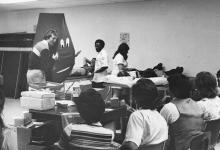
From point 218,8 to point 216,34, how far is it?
0.55 m

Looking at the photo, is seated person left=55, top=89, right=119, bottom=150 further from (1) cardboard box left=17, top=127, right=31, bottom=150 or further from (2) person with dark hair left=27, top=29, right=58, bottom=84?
(2) person with dark hair left=27, top=29, right=58, bottom=84

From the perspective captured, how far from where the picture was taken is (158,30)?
7961 mm

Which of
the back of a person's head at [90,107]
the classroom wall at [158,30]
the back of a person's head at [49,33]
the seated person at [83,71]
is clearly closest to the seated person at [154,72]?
the classroom wall at [158,30]

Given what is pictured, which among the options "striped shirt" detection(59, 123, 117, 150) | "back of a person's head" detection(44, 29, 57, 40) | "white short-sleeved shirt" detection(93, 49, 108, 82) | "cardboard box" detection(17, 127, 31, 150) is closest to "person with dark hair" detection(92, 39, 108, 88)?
"white short-sleeved shirt" detection(93, 49, 108, 82)

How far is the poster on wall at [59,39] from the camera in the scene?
3.72 m

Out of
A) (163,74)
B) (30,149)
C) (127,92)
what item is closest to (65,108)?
(30,149)

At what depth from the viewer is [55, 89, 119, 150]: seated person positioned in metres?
2.23

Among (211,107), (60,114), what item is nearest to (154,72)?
(211,107)

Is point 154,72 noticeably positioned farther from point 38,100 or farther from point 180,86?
point 180,86

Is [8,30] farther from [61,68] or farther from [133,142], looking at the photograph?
[133,142]

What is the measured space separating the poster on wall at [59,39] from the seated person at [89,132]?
1432 mm

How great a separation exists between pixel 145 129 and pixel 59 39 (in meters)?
1.75

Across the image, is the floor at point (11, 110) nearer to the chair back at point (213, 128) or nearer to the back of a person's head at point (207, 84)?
the back of a person's head at point (207, 84)

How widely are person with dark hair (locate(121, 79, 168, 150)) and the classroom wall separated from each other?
4.99 meters
